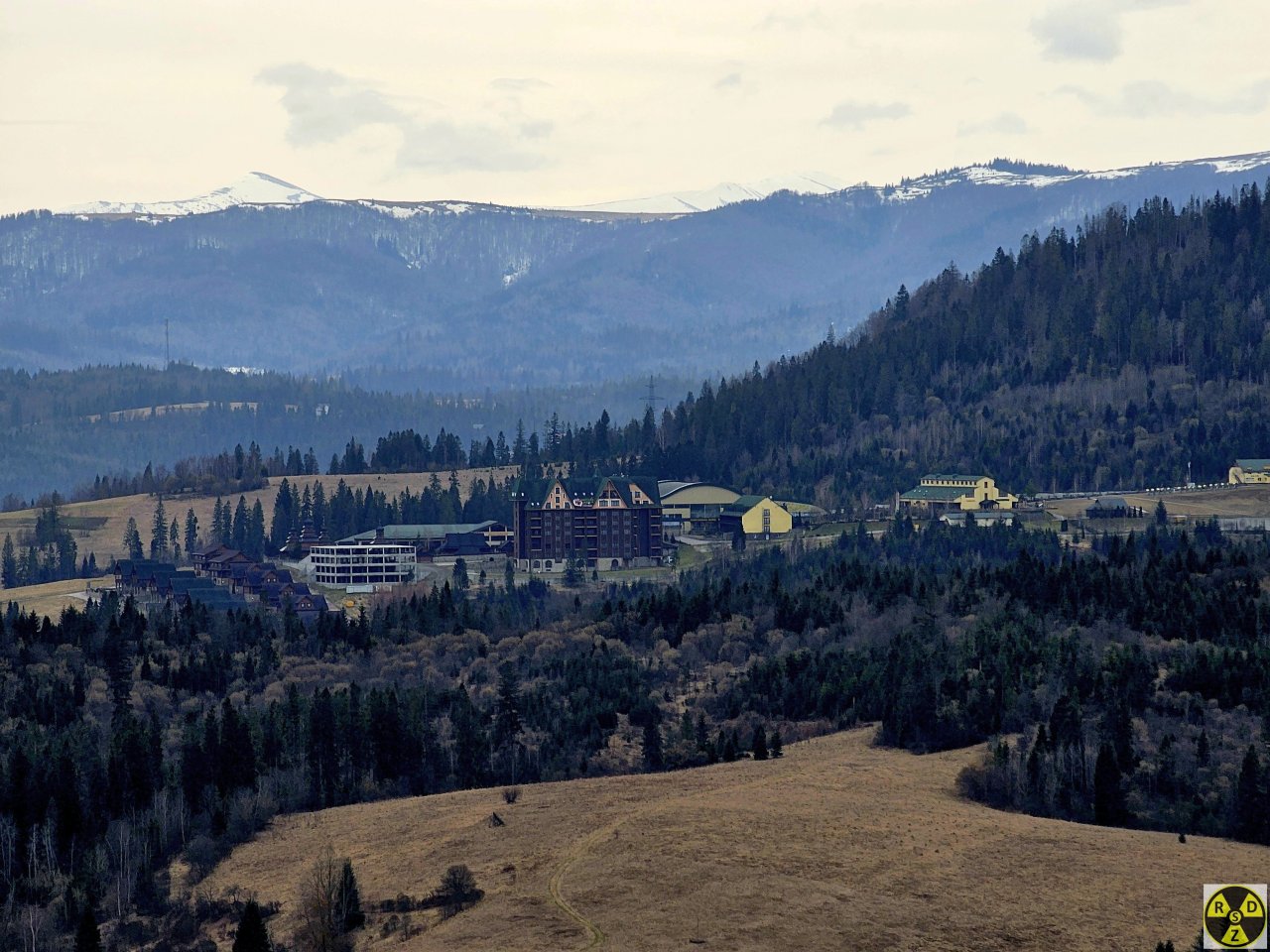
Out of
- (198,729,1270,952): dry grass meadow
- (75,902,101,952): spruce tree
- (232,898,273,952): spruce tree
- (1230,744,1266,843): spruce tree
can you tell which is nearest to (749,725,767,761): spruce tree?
(198,729,1270,952): dry grass meadow

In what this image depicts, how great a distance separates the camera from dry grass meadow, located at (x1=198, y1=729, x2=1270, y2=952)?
83.1 m

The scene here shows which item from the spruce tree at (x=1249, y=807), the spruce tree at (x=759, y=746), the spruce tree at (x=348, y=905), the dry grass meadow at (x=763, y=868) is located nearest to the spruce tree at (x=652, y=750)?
the spruce tree at (x=759, y=746)

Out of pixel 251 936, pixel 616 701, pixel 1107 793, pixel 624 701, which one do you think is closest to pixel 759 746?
pixel 624 701

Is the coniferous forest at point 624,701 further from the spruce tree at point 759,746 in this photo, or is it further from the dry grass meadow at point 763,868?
the dry grass meadow at point 763,868

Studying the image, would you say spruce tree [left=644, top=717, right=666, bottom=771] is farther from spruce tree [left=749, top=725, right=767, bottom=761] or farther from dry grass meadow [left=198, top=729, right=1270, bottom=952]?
dry grass meadow [left=198, top=729, right=1270, bottom=952]

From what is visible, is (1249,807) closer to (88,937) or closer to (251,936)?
(251,936)

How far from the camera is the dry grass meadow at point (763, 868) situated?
273 feet

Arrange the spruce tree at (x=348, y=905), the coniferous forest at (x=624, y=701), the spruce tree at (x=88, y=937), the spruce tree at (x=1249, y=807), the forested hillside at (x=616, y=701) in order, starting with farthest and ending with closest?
the coniferous forest at (x=624, y=701), the forested hillside at (x=616, y=701), the spruce tree at (x=1249, y=807), the spruce tree at (x=348, y=905), the spruce tree at (x=88, y=937)

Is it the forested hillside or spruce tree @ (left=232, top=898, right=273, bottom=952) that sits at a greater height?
the forested hillside

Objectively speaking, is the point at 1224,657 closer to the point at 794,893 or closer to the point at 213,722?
the point at 794,893

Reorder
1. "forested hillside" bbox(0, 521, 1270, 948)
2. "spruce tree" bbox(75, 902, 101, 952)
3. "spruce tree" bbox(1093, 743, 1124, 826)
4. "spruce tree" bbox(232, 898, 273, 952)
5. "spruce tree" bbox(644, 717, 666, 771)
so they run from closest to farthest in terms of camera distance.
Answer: "spruce tree" bbox(232, 898, 273, 952)
"spruce tree" bbox(75, 902, 101, 952)
"spruce tree" bbox(1093, 743, 1124, 826)
"forested hillside" bbox(0, 521, 1270, 948)
"spruce tree" bbox(644, 717, 666, 771)

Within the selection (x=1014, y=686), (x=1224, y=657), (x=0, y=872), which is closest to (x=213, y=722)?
(x=0, y=872)

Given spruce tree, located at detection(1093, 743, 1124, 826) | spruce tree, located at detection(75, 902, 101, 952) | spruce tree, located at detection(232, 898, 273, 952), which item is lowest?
spruce tree, located at detection(75, 902, 101, 952)

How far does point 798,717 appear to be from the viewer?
135125 mm
